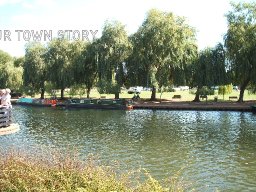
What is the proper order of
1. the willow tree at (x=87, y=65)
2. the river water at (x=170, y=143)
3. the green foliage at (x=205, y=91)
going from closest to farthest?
the river water at (x=170, y=143) → the green foliage at (x=205, y=91) → the willow tree at (x=87, y=65)

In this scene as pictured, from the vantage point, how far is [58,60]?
223 feet

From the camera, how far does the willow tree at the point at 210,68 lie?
5741cm

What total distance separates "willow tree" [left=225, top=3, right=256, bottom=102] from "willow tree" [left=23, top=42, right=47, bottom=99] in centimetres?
3463

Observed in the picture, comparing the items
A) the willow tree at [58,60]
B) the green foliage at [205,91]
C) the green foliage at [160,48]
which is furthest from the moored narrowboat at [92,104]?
the green foliage at [205,91]

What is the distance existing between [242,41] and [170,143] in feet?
105

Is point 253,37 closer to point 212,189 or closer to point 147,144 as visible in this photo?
point 147,144

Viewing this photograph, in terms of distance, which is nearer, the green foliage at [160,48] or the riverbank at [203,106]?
the riverbank at [203,106]

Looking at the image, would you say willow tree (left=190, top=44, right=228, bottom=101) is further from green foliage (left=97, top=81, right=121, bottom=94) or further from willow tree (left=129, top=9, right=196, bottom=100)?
green foliage (left=97, top=81, right=121, bottom=94)

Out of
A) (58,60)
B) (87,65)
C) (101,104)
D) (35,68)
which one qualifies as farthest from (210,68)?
(35,68)

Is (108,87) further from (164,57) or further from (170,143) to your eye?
(170,143)

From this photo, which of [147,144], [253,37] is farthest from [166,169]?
[253,37]

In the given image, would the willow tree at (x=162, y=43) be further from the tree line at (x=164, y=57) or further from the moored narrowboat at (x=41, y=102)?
the moored narrowboat at (x=41, y=102)

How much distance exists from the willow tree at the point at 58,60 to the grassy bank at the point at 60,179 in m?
55.6

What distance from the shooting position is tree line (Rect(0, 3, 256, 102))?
54.2 m
